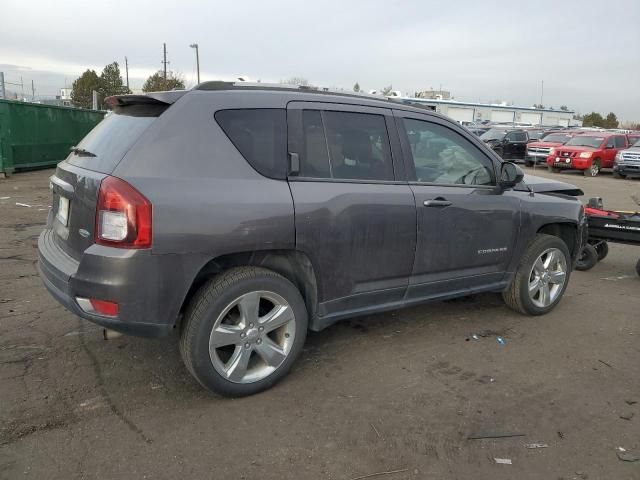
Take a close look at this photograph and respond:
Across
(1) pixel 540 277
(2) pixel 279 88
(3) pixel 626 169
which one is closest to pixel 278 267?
(2) pixel 279 88

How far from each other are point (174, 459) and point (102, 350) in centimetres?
147

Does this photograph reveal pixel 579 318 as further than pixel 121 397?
Yes

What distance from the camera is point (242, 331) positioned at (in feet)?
10.4

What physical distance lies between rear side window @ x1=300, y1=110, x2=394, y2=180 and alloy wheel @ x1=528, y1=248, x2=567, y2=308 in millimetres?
1928

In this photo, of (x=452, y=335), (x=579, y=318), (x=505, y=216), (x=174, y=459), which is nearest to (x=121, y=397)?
(x=174, y=459)

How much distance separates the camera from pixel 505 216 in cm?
434

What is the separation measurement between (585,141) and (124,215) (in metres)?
23.4

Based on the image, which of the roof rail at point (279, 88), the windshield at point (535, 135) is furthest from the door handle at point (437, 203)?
the windshield at point (535, 135)

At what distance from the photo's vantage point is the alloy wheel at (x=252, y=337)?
3115 mm

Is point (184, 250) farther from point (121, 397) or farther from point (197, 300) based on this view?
point (121, 397)

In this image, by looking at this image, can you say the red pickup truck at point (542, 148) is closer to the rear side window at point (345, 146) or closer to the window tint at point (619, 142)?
the window tint at point (619, 142)

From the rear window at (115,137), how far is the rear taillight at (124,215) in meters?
0.18

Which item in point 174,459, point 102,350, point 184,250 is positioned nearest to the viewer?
point 174,459

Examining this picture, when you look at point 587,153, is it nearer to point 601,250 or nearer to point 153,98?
point 601,250
